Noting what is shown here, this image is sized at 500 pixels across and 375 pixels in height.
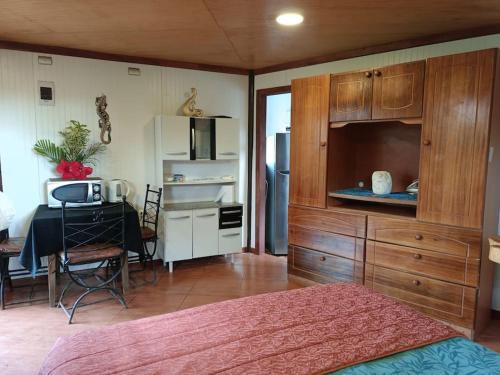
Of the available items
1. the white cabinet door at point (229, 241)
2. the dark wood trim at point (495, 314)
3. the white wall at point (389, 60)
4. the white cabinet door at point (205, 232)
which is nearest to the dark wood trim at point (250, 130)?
the white wall at point (389, 60)

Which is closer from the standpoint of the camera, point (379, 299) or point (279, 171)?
point (379, 299)

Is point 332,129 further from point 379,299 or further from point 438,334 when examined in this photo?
point 438,334

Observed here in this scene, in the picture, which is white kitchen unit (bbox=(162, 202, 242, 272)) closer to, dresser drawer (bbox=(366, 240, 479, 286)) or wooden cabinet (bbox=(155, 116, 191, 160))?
wooden cabinet (bbox=(155, 116, 191, 160))

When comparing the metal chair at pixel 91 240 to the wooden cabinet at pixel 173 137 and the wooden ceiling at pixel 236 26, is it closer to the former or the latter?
the wooden cabinet at pixel 173 137

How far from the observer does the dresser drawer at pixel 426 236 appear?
280 centimetres

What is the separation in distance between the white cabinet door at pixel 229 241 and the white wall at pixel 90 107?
106 cm

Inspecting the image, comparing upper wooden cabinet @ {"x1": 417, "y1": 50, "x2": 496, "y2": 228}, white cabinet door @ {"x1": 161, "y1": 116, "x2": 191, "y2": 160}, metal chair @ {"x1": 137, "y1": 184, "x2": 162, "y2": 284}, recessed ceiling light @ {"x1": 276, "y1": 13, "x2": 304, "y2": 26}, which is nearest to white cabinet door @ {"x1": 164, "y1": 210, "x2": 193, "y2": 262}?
metal chair @ {"x1": 137, "y1": 184, "x2": 162, "y2": 284}

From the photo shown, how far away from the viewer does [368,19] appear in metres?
2.98

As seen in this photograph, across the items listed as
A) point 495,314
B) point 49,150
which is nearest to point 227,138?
point 49,150

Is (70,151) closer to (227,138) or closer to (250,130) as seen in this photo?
(227,138)

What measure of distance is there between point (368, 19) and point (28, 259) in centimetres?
336

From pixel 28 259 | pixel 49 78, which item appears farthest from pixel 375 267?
pixel 49 78

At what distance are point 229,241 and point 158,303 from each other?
139cm

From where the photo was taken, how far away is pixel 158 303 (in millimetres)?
3561
